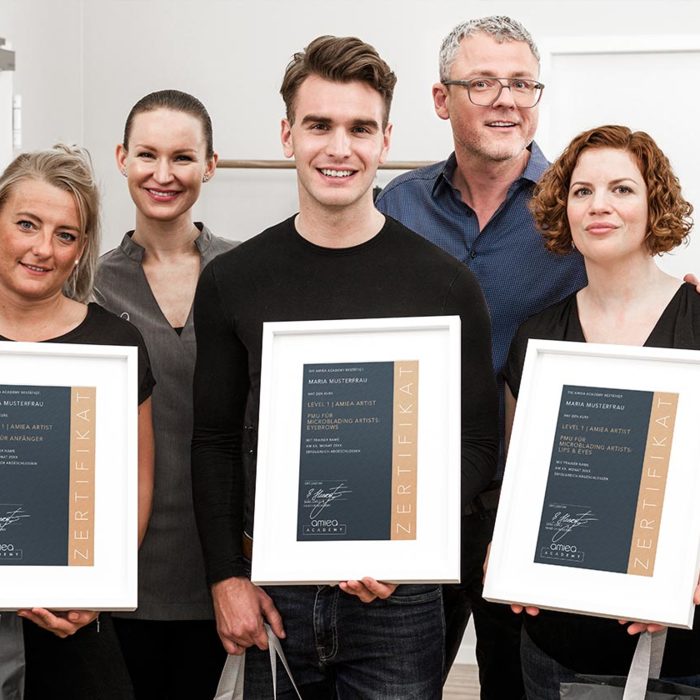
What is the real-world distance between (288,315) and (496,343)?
50 centimetres

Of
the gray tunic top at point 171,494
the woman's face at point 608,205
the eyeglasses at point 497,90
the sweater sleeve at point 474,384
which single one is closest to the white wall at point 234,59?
the eyeglasses at point 497,90

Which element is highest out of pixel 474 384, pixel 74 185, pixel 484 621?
→ pixel 74 185

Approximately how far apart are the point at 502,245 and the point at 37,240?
0.87m

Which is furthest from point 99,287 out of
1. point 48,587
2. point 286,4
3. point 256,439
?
point 286,4

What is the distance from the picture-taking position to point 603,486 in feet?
5.10

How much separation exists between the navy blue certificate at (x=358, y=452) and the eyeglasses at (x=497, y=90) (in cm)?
71

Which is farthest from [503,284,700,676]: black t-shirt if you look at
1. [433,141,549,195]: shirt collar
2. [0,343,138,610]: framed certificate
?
[0,343,138,610]: framed certificate

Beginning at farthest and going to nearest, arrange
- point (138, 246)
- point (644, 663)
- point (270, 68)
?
point (270, 68) → point (138, 246) → point (644, 663)

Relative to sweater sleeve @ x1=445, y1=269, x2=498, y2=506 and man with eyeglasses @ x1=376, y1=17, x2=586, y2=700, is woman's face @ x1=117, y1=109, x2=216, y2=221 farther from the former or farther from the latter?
sweater sleeve @ x1=445, y1=269, x2=498, y2=506

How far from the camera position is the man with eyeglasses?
6.47ft

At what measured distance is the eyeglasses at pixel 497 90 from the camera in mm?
2043

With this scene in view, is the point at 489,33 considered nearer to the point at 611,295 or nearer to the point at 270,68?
the point at 611,295

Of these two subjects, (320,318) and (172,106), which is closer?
(320,318)
